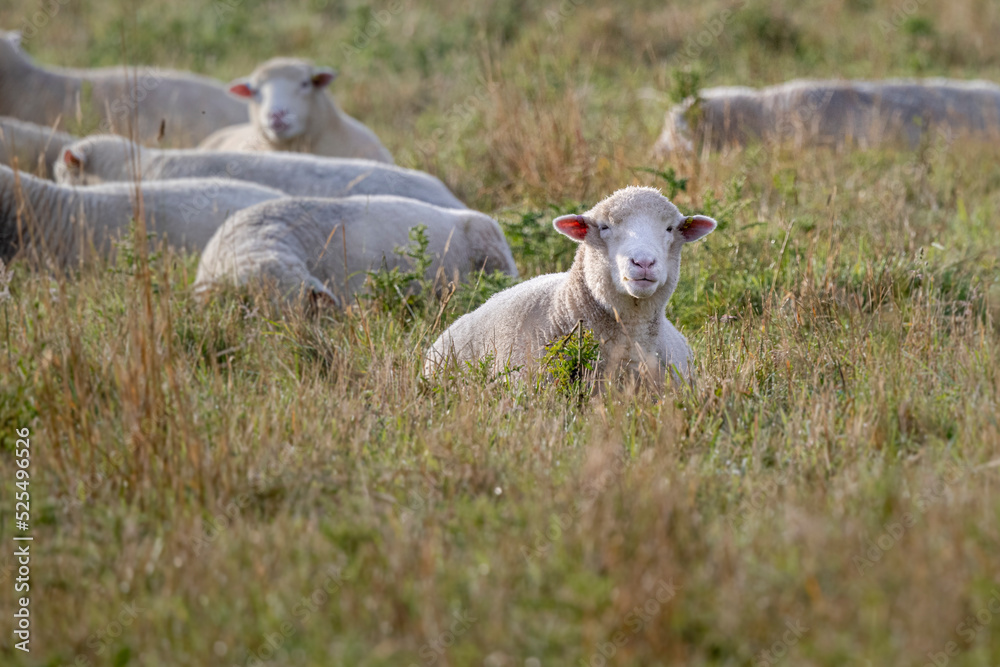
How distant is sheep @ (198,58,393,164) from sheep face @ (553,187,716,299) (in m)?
4.96

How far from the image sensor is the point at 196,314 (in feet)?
16.5

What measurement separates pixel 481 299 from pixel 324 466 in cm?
223

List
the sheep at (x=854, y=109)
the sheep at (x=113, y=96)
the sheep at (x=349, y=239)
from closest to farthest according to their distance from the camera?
the sheep at (x=349, y=239) → the sheep at (x=854, y=109) → the sheep at (x=113, y=96)

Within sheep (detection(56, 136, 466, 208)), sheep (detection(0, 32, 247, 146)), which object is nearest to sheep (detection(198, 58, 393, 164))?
sheep (detection(56, 136, 466, 208))

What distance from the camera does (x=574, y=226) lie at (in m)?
4.48

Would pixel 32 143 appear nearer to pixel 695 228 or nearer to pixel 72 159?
pixel 72 159

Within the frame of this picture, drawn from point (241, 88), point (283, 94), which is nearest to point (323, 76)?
point (283, 94)

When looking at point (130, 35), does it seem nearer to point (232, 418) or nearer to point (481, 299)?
point (481, 299)

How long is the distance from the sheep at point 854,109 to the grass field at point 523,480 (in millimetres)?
3250

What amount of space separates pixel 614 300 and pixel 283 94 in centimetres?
542

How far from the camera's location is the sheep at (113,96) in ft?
35.4

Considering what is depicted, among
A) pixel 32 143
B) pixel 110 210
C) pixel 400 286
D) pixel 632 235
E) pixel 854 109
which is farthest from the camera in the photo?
pixel 854 109

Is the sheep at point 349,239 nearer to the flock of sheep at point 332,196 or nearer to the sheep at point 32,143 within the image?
the flock of sheep at point 332,196

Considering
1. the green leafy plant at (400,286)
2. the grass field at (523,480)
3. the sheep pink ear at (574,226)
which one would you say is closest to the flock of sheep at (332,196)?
the sheep pink ear at (574,226)
